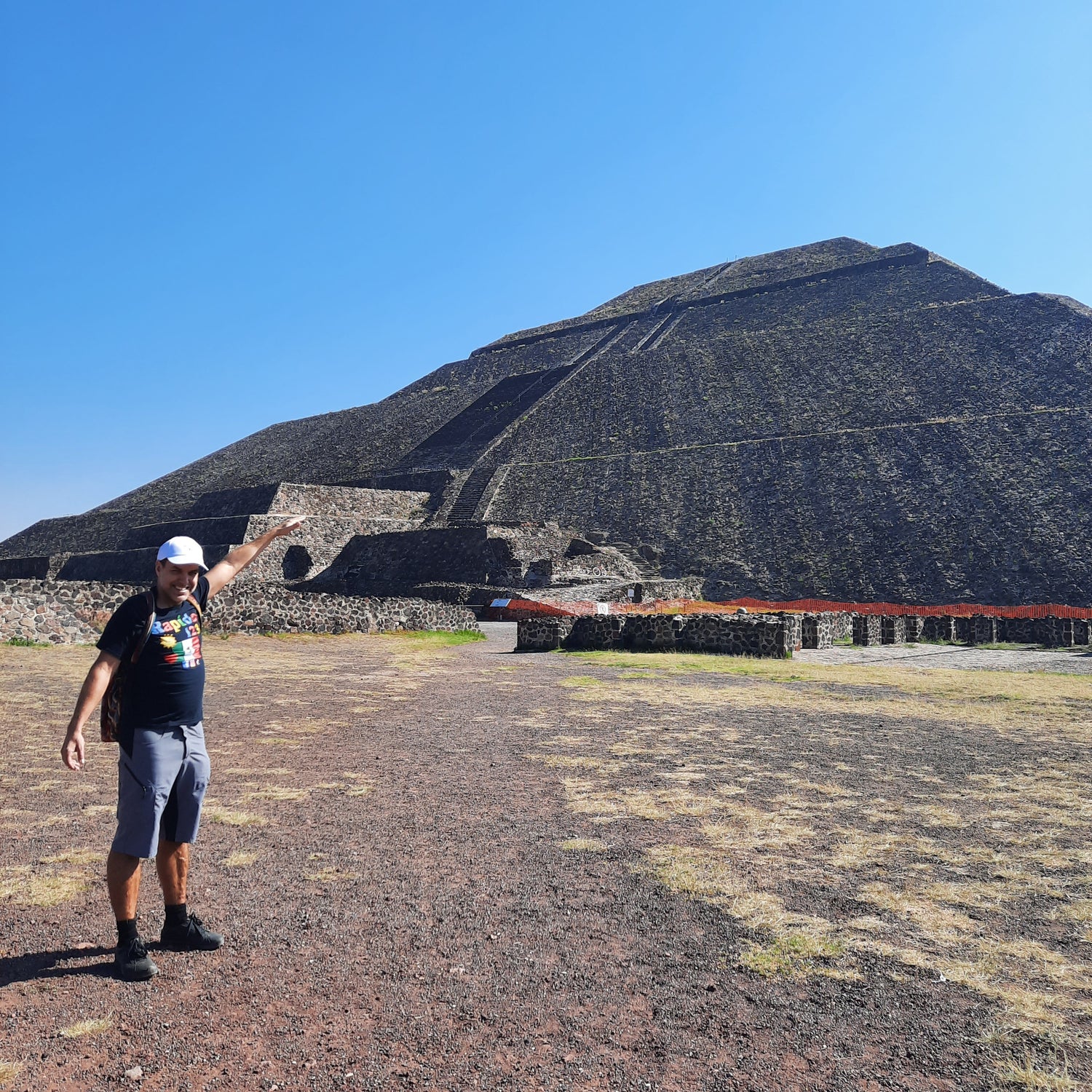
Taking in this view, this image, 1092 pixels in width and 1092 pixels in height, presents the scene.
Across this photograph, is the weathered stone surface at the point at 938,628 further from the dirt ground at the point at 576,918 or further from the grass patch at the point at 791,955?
the grass patch at the point at 791,955

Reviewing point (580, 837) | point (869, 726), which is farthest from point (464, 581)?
point (580, 837)

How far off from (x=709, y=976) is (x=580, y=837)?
64.3 inches

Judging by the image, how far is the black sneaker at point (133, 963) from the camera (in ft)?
10.1

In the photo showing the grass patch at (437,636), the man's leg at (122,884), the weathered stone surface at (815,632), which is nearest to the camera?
the man's leg at (122,884)

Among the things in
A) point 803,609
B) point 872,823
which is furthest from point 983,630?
point 872,823

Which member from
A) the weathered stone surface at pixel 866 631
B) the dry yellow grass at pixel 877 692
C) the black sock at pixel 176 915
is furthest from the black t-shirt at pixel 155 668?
the weathered stone surface at pixel 866 631

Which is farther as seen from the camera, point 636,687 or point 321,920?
point 636,687

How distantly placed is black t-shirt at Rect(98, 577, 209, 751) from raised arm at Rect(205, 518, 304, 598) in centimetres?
33

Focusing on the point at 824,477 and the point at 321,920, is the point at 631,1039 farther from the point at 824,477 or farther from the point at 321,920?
the point at 824,477

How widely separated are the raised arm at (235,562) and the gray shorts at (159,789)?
0.64m

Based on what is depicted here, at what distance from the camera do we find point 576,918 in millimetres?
3621

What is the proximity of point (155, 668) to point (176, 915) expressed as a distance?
960 millimetres

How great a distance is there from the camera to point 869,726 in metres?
8.34

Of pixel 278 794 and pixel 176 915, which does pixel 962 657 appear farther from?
pixel 176 915
